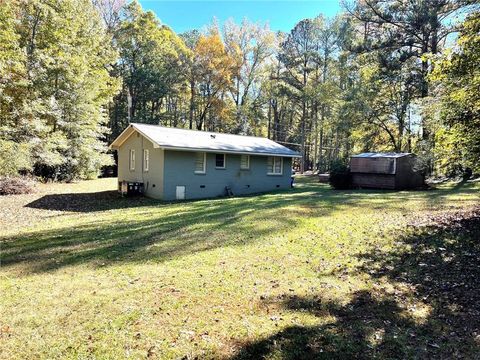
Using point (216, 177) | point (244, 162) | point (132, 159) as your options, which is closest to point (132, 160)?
point (132, 159)

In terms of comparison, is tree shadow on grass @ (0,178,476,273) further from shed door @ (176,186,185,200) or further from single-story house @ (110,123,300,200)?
single-story house @ (110,123,300,200)

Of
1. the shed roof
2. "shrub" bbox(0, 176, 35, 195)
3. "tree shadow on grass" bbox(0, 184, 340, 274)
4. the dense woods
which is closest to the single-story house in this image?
the shed roof

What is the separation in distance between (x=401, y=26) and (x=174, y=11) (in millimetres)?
26448

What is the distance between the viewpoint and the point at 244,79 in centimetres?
4106

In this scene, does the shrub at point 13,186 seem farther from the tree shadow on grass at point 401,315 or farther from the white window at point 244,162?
the tree shadow on grass at point 401,315

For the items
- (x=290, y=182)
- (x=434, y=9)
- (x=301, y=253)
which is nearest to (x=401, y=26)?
(x=434, y=9)

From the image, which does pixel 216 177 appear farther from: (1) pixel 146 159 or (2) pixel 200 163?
(1) pixel 146 159

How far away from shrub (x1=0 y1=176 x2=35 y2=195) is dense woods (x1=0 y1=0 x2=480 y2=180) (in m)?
0.45

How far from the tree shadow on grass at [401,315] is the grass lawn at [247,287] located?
19 millimetres

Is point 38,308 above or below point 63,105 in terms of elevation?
below

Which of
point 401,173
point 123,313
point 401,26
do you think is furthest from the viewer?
point 401,26

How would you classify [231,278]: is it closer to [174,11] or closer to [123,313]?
[123,313]

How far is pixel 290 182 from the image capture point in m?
21.6

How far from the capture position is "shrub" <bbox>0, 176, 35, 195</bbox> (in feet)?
53.7
